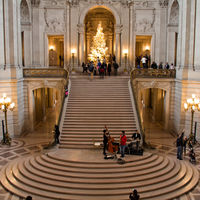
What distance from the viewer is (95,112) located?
59.0ft

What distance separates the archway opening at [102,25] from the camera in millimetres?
29844

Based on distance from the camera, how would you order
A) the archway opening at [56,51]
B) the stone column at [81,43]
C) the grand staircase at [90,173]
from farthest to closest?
the archway opening at [56,51] < the stone column at [81,43] < the grand staircase at [90,173]

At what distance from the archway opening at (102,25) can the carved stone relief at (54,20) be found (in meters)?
3.75

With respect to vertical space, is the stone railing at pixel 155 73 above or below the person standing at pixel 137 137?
above

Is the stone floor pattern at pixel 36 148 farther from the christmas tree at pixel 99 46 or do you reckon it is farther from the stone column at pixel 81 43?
the christmas tree at pixel 99 46

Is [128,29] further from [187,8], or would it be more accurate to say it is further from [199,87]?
[199,87]

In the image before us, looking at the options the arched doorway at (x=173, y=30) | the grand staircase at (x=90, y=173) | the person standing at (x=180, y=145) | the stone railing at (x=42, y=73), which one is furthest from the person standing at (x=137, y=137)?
the arched doorway at (x=173, y=30)

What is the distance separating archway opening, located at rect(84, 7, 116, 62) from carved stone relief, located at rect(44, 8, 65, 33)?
375 cm

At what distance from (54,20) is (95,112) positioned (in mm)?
12610

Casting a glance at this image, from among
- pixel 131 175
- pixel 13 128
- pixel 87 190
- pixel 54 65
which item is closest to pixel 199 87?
pixel 131 175

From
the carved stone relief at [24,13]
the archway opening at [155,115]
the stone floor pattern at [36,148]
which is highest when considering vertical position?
the carved stone relief at [24,13]

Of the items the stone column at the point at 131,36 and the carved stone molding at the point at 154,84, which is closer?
the carved stone molding at the point at 154,84

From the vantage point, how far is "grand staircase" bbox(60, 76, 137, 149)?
16.0 m

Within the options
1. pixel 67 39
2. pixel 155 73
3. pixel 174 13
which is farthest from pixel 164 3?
pixel 67 39
